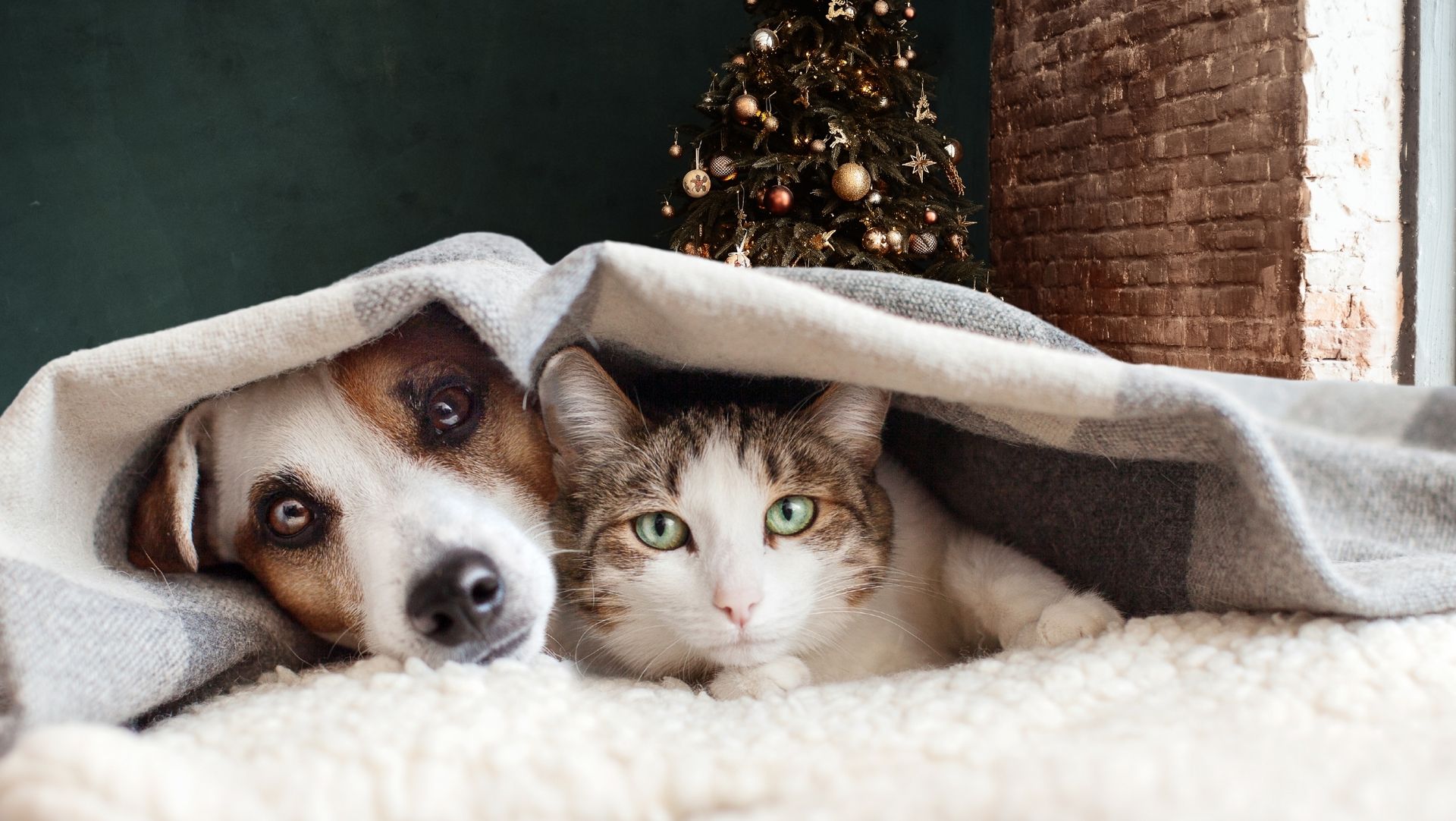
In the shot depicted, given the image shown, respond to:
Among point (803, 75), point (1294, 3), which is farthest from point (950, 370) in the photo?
point (1294, 3)

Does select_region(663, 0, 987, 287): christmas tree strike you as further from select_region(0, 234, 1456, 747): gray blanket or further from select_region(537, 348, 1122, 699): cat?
select_region(0, 234, 1456, 747): gray blanket

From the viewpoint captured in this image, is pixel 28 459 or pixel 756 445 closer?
pixel 28 459

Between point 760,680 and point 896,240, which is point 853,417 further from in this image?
point 896,240

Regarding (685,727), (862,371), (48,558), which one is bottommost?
(685,727)

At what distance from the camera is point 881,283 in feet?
2.75

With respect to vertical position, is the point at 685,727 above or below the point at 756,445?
below

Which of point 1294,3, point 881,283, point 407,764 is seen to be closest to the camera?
point 407,764

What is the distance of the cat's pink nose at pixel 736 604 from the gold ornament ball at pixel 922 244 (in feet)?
7.00

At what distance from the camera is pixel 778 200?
8.78ft

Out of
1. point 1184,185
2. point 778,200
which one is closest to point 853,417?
point 778,200

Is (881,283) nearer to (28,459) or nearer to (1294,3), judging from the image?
(28,459)

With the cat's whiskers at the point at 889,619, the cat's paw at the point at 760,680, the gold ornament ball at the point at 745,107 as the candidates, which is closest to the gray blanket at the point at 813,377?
the cat's whiskers at the point at 889,619

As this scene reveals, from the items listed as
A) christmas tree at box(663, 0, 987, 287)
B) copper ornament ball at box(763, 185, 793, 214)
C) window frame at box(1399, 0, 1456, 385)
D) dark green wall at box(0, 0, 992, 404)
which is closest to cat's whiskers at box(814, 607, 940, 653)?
christmas tree at box(663, 0, 987, 287)

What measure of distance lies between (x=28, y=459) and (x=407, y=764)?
0.46 meters
